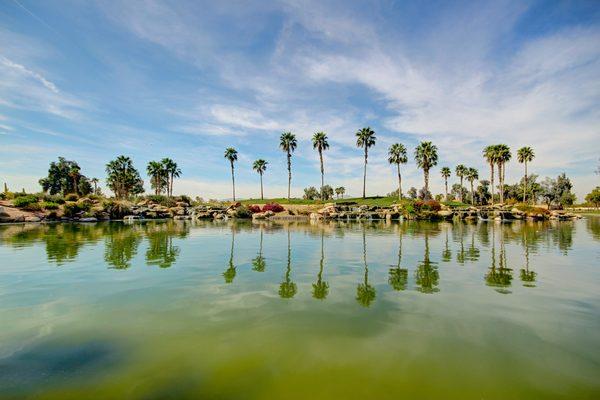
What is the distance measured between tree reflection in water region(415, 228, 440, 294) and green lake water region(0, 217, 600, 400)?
70mm

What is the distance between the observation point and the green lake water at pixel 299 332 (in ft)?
14.1

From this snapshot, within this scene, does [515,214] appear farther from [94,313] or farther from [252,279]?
[94,313]

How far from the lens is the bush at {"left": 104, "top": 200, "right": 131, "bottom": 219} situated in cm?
5391

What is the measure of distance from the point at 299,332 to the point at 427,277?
21.9 ft

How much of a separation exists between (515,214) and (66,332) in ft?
224

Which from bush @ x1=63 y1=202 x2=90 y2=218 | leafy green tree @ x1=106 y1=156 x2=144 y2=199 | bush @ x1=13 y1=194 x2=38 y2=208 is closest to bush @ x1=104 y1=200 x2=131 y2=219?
bush @ x1=63 y1=202 x2=90 y2=218

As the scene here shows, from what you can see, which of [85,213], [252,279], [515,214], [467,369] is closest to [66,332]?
[252,279]

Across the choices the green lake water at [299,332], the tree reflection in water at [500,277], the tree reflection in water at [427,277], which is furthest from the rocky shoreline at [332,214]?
the green lake water at [299,332]

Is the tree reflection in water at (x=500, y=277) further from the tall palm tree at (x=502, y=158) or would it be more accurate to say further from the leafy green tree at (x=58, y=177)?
the leafy green tree at (x=58, y=177)

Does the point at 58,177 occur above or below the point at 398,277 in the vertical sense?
above

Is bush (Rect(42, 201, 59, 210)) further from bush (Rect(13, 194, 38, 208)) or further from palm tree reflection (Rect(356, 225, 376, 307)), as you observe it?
palm tree reflection (Rect(356, 225, 376, 307))

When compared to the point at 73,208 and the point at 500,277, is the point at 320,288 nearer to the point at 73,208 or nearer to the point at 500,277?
the point at 500,277

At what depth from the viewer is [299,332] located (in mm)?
6047

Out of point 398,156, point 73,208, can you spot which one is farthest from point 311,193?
point 73,208
